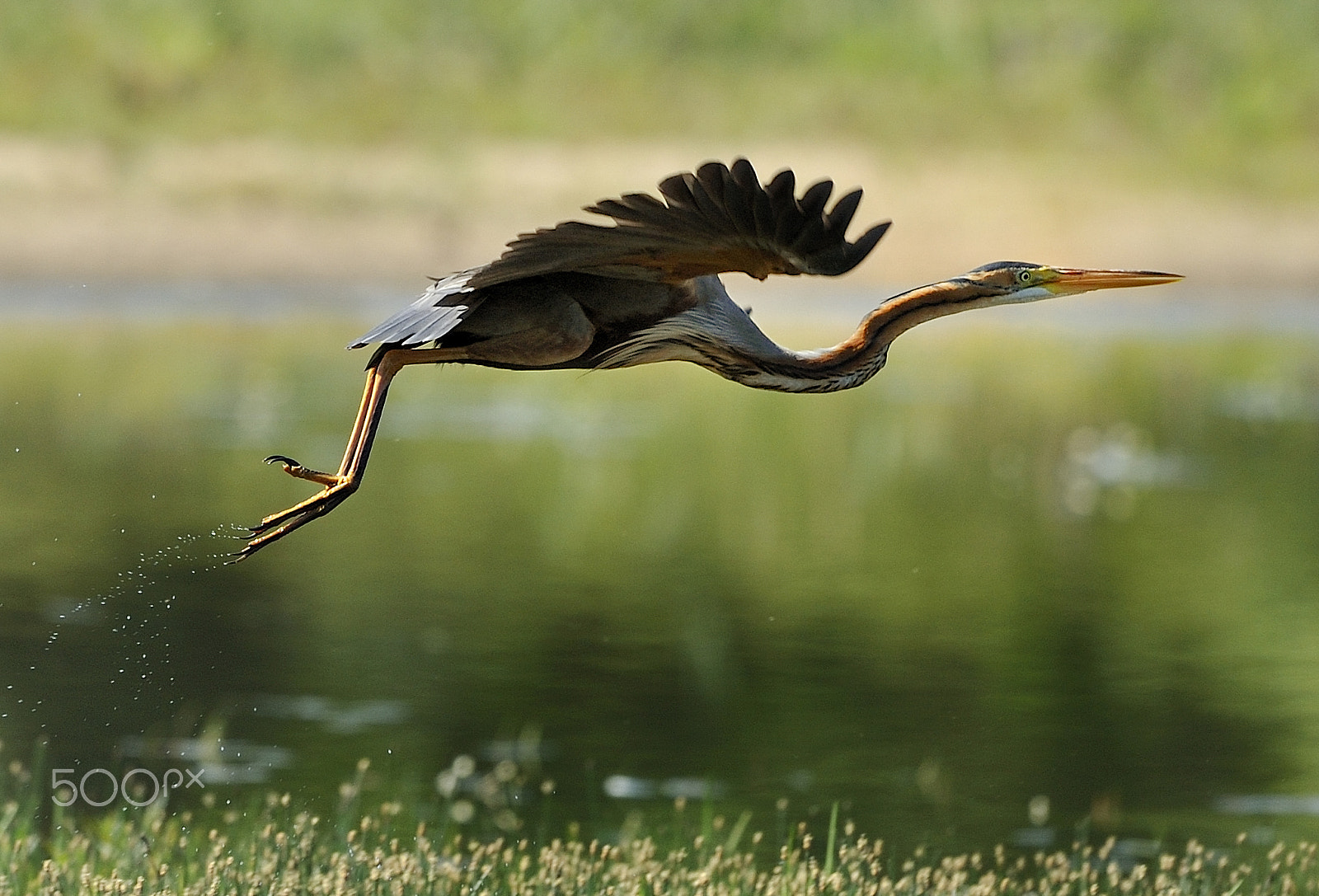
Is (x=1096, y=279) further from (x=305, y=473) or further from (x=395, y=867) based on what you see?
(x=395, y=867)

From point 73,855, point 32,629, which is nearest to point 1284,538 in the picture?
point 32,629

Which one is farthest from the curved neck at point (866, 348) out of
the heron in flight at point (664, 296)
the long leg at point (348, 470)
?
the long leg at point (348, 470)

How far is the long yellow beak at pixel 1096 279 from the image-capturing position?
5.65m

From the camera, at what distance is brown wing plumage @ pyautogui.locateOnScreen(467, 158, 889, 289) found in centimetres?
489

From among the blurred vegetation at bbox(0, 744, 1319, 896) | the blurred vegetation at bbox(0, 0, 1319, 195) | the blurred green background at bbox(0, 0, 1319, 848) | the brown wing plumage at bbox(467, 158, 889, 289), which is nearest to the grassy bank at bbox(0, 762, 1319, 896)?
the blurred vegetation at bbox(0, 744, 1319, 896)

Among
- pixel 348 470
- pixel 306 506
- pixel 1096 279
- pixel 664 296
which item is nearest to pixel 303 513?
pixel 306 506

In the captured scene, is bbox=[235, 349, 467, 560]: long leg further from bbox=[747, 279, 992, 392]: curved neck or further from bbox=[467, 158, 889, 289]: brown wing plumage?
bbox=[747, 279, 992, 392]: curved neck

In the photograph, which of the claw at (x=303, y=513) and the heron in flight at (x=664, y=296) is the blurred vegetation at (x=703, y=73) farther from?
the claw at (x=303, y=513)

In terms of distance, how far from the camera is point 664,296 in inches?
214

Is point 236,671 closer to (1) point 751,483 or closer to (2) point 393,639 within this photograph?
(2) point 393,639

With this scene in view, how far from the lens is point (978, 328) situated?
3300cm

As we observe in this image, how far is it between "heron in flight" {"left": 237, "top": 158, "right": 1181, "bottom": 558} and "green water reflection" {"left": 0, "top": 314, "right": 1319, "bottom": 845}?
3.66 metres

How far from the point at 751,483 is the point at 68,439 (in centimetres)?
555

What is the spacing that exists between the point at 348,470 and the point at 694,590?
9239mm
